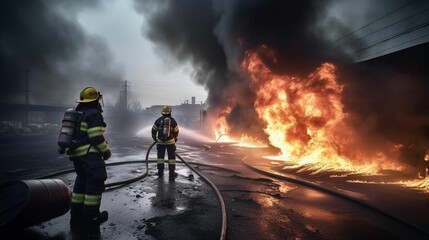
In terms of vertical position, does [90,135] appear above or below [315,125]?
below

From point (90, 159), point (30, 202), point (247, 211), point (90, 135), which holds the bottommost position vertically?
point (247, 211)

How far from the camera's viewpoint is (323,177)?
7.62 metres

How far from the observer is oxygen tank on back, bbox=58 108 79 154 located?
3.82m

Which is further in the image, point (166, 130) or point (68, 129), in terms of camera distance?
point (166, 130)

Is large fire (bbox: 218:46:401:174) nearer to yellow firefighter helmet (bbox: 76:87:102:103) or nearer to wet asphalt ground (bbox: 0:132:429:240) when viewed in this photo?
wet asphalt ground (bbox: 0:132:429:240)

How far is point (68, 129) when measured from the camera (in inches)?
153

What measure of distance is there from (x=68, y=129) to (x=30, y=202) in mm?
1117

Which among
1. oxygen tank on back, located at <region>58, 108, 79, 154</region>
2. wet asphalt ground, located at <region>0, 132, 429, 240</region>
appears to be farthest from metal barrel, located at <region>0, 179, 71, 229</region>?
oxygen tank on back, located at <region>58, 108, 79, 154</region>

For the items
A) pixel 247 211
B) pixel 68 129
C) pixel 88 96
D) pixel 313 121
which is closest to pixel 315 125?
pixel 313 121

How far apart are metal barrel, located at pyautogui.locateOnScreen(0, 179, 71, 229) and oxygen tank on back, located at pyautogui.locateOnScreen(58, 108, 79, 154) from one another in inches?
22.9

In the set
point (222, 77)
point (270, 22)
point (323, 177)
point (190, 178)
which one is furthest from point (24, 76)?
point (323, 177)

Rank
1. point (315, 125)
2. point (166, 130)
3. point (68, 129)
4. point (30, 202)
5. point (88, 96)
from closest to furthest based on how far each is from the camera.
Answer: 1. point (30, 202)
2. point (68, 129)
3. point (88, 96)
4. point (166, 130)
5. point (315, 125)

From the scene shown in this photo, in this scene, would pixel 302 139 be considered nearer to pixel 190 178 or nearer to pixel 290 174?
pixel 290 174

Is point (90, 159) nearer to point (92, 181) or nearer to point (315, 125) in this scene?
point (92, 181)
